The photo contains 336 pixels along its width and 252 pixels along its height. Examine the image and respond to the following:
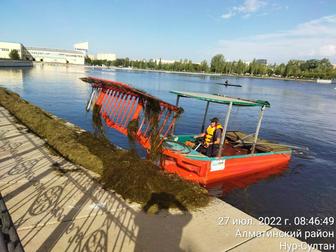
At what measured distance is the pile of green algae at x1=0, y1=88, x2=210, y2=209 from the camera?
6906 mm

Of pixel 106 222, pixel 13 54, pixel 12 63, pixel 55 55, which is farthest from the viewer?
pixel 55 55

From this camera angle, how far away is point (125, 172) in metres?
7.65

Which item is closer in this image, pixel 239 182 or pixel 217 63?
pixel 239 182

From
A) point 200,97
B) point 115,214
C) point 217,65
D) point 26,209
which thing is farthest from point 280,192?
point 217,65

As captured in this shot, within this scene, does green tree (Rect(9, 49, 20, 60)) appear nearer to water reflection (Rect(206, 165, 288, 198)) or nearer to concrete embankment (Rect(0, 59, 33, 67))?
concrete embankment (Rect(0, 59, 33, 67))

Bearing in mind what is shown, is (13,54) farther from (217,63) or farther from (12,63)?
(217,63)

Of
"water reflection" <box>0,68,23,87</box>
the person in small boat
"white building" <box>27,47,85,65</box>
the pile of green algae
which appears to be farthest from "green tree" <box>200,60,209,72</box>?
the pile of green algae

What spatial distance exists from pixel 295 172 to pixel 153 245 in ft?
38.4

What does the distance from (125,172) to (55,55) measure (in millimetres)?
204292

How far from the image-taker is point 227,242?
17.8 feet

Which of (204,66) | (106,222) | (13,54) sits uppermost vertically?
(106,222)

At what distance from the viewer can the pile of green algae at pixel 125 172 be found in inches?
272

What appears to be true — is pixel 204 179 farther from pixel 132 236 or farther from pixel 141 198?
pixel 132 236

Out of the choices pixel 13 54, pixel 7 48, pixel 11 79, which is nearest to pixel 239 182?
pixel 11 79
